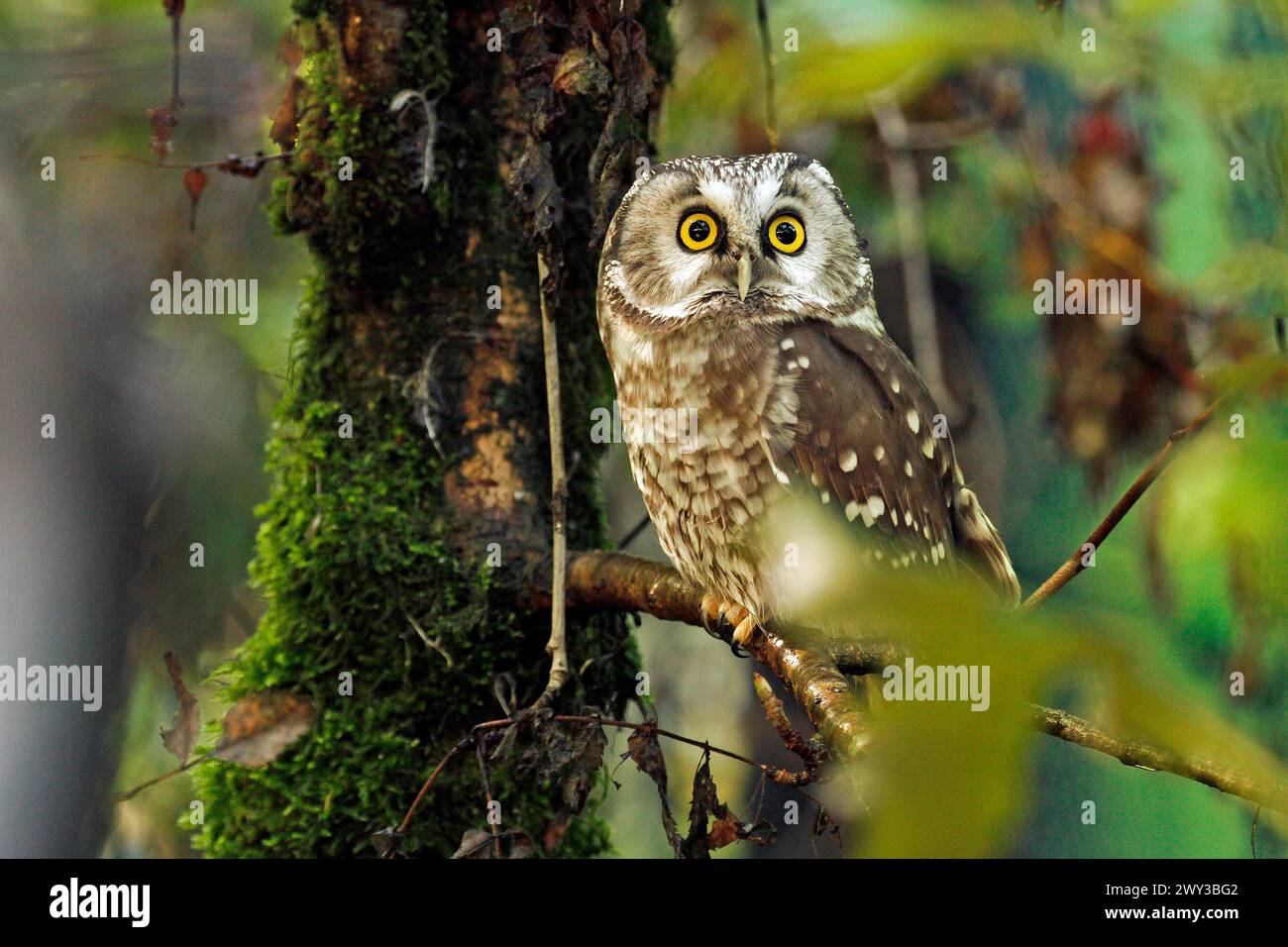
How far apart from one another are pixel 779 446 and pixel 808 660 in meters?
0.58

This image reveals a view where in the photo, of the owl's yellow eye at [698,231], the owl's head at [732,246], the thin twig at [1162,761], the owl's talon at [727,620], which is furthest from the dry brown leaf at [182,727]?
the thin twig at [1162,761]

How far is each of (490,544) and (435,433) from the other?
233 mm

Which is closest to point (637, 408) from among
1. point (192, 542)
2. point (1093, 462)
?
point (1093, 462)

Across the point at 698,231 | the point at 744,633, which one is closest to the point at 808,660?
the point at 744,633

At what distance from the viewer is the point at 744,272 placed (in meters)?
2.13

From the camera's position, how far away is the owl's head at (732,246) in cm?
208

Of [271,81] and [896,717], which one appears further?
[271,81]

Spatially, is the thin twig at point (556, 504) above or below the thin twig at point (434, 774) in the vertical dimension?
above

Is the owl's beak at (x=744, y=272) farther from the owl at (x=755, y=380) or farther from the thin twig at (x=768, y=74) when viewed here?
the thin twig at (x=768, y=74)

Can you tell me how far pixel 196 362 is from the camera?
3.02 meters

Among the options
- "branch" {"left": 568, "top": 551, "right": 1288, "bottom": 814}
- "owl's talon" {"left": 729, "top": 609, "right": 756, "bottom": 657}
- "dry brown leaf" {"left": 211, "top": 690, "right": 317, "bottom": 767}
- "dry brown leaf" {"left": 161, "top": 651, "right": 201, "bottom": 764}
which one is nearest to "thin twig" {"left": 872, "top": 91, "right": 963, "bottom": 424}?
"owl's talon" {"left": 729, "top": 609, "right": 756, "bottom": 657}

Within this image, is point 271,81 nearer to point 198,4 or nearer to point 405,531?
point 198,4

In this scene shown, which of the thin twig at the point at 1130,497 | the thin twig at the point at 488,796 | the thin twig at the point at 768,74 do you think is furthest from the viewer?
the thin twig at the point at 488,796

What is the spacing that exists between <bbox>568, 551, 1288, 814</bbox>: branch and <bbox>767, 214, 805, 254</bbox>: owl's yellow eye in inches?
27.1
